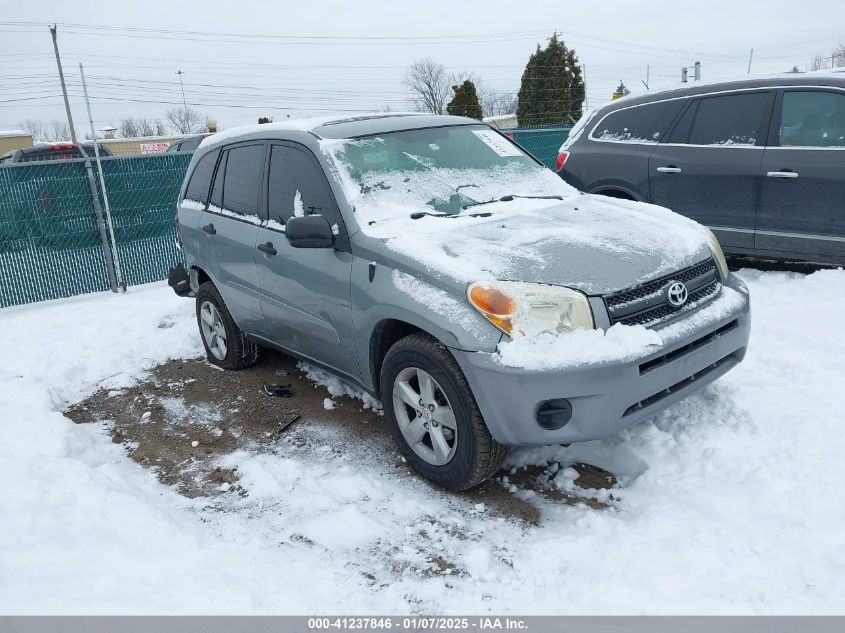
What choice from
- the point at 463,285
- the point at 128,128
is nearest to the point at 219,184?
the point at 463,285

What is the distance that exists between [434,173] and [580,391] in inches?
71.6

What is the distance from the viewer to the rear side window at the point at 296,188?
3.90m

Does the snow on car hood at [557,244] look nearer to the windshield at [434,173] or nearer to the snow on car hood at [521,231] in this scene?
the snow on car hood at [521,231]

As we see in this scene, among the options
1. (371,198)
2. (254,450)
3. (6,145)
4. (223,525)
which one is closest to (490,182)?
(371,198)

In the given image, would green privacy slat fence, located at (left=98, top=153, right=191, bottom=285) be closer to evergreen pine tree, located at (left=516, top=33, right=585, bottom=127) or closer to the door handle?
the door handle

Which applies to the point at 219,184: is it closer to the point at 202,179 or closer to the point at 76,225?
the point at 202,179

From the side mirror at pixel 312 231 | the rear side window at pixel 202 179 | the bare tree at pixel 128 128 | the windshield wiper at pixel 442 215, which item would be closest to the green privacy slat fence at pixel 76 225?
the rear side window at pixel 202 179

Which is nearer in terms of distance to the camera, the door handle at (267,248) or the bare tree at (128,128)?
the door handle at (267,248)

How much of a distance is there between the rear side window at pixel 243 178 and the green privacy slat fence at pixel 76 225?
3944mm

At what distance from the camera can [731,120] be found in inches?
248

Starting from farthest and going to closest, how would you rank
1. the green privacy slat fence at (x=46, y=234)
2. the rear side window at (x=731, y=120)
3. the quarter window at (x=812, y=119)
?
the green privacy slat fence at (x=46, y=234), the rear side window at (x=731, y=120), the quarter window at (x=812, y=119)

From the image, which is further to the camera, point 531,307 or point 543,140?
point 543,140

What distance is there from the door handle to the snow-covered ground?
1.28 meters

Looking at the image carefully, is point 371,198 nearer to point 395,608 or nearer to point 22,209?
point 395,608
